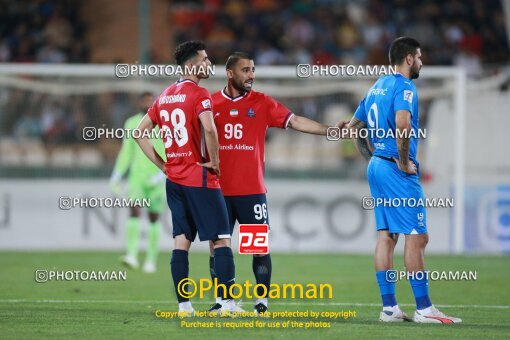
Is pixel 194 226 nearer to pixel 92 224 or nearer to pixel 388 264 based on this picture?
pixel 388 264

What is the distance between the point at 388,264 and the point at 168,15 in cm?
1733

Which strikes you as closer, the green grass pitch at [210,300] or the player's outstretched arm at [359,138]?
the green grass pitch at [210,300]

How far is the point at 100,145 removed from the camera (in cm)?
1884

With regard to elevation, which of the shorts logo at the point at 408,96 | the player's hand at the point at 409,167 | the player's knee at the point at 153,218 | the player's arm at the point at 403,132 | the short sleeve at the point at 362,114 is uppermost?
the shorts logo at the point at 408,96

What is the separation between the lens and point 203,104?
919 cm

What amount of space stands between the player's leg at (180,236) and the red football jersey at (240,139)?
0.58 metres

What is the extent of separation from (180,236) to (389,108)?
2283mm

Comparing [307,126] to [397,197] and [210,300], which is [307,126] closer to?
[397,197]

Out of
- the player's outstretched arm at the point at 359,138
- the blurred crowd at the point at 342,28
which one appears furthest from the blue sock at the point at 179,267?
the blurred crowd at the point at 342,28

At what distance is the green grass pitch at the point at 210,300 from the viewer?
27.8 feet
